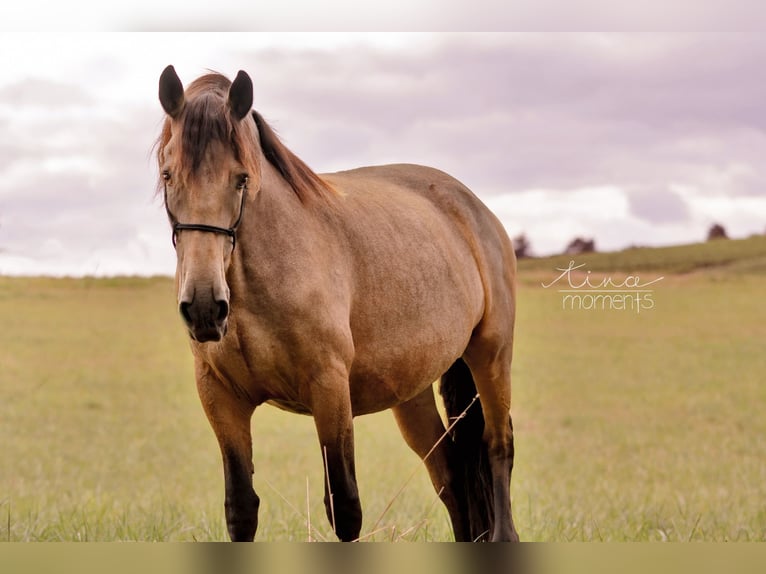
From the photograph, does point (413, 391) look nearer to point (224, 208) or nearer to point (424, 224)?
point (424, 224)

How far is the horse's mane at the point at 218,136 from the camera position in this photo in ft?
10.5

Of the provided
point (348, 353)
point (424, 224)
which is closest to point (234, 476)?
point (348, 353)

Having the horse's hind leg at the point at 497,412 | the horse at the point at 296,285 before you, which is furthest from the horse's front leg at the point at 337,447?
the horse's hind leg at the point at 497,412

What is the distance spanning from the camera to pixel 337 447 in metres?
3.58

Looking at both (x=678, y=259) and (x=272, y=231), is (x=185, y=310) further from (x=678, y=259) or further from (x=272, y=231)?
(x=678, y=259)

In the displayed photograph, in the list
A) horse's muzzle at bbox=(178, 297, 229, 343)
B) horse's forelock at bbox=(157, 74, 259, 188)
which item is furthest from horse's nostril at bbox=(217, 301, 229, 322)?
horse's forelock at bbox=(157, 74, 259, 188)

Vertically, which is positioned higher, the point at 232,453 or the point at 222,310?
the point at 222,310

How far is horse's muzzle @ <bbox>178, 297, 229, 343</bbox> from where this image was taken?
118 inches

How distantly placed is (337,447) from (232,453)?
49 cm

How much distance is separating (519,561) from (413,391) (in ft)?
3.05

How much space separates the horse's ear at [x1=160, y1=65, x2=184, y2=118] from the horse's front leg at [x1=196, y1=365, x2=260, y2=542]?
44.2 inches

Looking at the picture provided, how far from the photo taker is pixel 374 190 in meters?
4.51

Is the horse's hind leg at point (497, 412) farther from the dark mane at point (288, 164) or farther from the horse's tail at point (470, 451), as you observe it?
the dark mane at point (288, 164)

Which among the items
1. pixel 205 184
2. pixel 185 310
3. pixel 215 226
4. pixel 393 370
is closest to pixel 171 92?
pixel 205 184
